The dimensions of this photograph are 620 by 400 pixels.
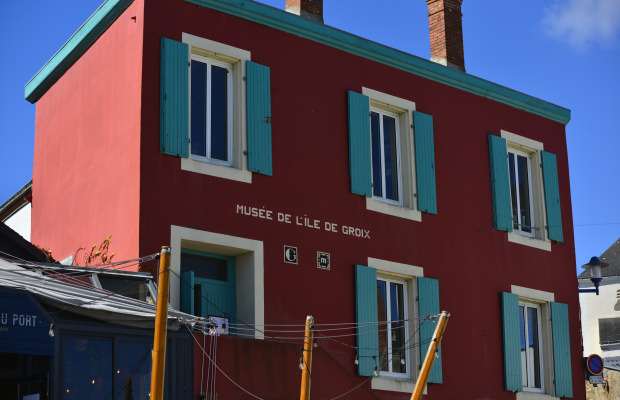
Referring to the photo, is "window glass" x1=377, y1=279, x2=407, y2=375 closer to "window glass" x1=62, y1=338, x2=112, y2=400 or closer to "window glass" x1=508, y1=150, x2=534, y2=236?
"window glass" x1=508, y1=150, x2=534, y2=236

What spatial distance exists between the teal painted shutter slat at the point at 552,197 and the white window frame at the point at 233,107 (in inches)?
268

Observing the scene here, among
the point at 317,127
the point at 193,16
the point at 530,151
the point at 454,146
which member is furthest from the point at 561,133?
the point at 193,16

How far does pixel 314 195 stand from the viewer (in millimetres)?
15922

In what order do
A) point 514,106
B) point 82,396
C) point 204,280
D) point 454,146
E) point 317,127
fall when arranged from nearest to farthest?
point 82,396 < point 204,280 < point 317,127 < point 454,146 < point 514,106

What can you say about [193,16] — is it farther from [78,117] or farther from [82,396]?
[82,396]

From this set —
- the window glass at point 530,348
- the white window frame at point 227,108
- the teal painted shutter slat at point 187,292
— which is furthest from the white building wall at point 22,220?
the window glass at point 530,348

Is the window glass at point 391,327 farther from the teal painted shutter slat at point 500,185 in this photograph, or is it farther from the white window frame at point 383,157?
the teal painted shutter slat at point 500,185

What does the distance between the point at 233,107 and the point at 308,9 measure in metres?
2.84

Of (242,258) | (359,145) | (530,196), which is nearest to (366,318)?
(242,258)

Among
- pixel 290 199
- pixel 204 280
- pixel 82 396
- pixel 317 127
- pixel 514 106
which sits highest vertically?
pixel 514 106

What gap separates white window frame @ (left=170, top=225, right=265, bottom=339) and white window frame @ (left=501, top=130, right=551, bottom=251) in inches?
237

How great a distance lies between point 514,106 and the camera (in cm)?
1952

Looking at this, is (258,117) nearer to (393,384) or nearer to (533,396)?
(393,384)

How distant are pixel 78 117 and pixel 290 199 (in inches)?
146
